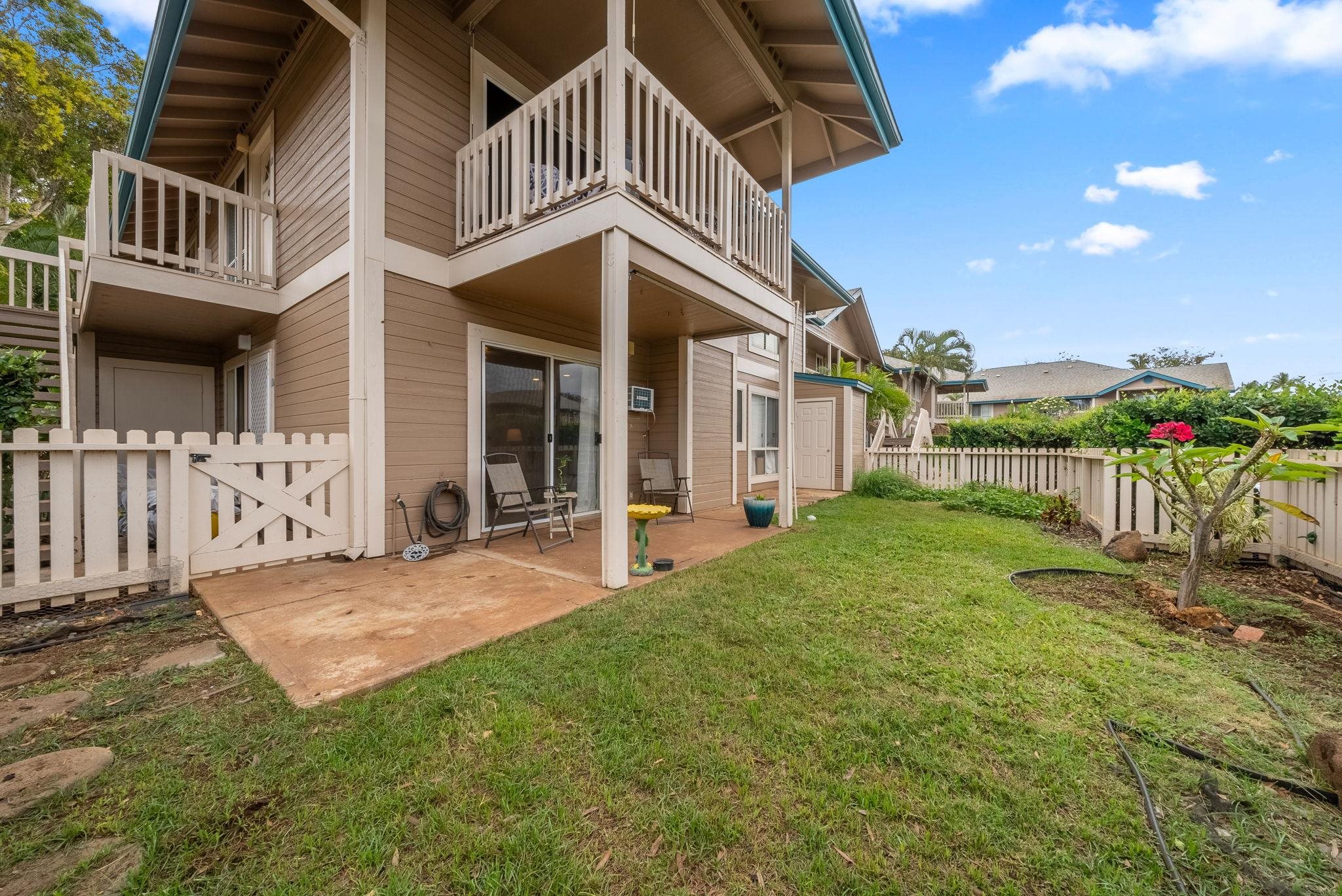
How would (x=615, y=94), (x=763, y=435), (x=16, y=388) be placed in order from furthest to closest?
(x=763, y=435) < (x=16, y=388) < (x=615, y=94)

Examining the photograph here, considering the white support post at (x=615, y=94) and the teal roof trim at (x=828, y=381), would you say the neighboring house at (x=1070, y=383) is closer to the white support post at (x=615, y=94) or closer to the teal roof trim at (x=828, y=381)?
the teal roof trim at (x=828, y=381)

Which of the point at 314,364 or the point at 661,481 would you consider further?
the point at 661,481

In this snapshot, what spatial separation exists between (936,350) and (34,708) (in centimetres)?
3022

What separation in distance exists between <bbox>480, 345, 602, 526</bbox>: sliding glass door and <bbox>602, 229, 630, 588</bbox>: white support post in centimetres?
182

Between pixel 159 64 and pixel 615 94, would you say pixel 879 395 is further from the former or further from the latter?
pixel 159 64

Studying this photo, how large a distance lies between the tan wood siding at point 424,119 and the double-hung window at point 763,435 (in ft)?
20.2

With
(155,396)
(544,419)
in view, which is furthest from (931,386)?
(155,396)

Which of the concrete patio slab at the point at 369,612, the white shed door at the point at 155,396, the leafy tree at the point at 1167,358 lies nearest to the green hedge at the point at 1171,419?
the concrete patio slab at the point at 369,612

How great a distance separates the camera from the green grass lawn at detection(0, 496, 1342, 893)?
1.34 m

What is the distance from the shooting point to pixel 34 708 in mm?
2035

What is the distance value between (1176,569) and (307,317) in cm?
864

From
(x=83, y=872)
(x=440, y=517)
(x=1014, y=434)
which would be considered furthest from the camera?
(x=1014, y=434)

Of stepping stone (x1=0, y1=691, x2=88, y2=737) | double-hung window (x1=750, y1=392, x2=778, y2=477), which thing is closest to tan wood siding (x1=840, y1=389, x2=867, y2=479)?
double-hung window (x1=750, y1=392, x2=778, y2=477)

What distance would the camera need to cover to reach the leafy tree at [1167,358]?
1481 inches
